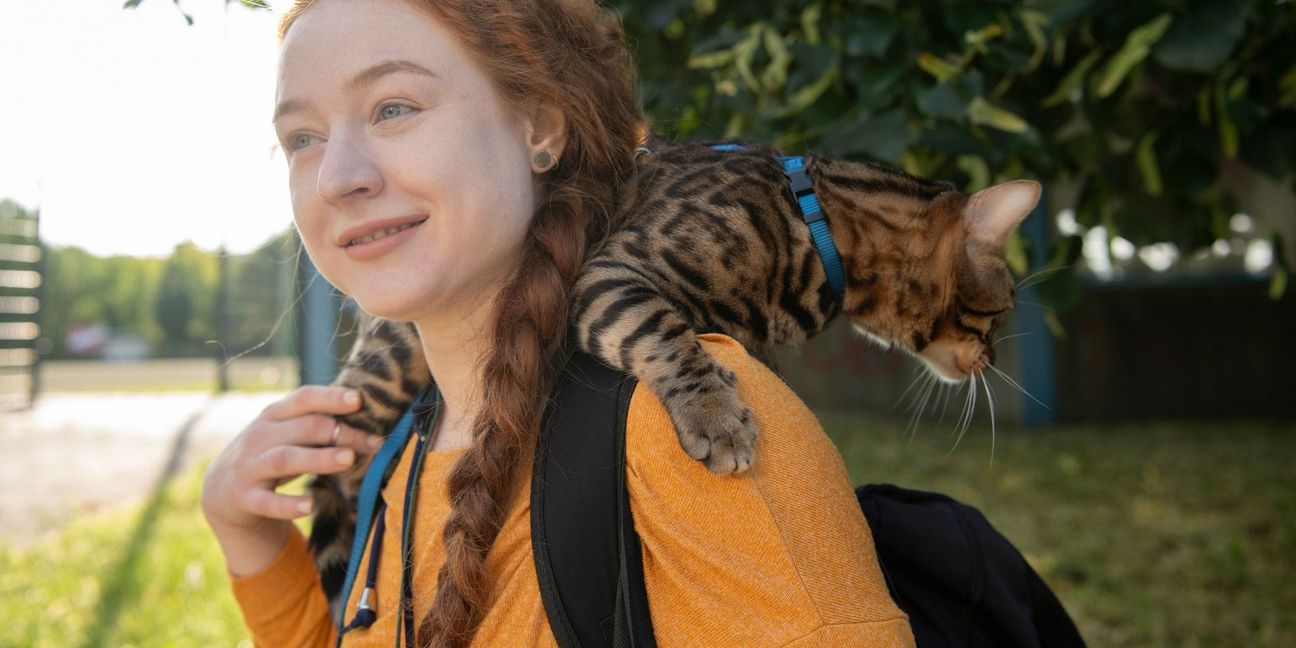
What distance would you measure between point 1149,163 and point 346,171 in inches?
76.3

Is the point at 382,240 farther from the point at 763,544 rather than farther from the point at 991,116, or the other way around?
the point at 991,116

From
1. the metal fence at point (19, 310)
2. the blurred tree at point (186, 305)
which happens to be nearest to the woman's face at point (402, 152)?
the metal fence at point (19, 310)

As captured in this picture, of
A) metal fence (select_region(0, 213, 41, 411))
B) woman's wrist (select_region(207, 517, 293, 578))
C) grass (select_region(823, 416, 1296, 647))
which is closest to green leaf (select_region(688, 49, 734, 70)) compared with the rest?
woman's wrist (select_region(207, 517, 293, 578))

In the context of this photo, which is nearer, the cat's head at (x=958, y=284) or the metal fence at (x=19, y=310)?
the cat's head at (x=958, y=284)

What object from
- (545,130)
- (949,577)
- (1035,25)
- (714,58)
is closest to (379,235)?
(545,130)

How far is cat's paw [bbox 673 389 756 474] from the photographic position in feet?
3.96

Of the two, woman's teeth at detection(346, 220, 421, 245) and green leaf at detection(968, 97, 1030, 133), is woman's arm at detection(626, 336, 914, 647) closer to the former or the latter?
woman's teeth at detection(346, 220, 421, 245)

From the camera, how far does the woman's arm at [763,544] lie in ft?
3.61

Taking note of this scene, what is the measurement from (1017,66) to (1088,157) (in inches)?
22.2

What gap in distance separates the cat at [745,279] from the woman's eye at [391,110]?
38 cm

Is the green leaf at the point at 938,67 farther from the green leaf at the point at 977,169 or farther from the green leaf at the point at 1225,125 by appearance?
the green leaf at the point at 1225,125

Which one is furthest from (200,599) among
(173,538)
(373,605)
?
(373,605)

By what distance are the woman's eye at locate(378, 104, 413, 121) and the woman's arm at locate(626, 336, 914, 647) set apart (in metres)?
0.57

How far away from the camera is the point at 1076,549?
4.77m
